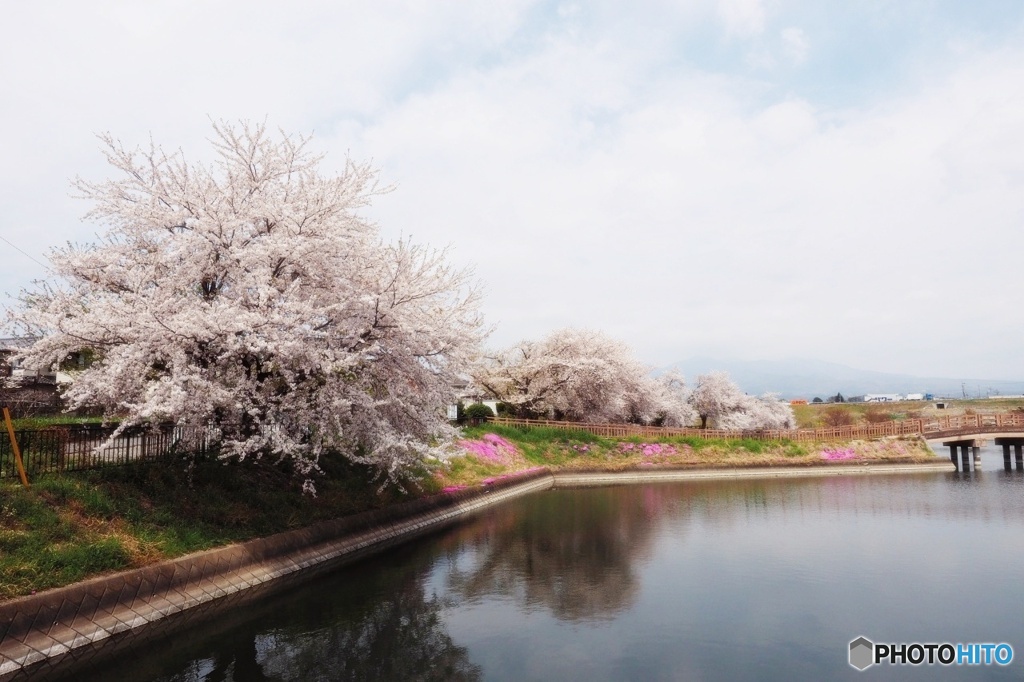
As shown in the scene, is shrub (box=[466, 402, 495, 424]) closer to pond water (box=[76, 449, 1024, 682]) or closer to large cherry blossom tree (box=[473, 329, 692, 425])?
large cherry blossom tree (box=[473, 329, 692, 425])

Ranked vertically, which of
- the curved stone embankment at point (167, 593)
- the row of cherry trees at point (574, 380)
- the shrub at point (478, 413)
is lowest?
the curved stone embankment at point (167, 593)

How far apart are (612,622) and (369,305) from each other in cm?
1056

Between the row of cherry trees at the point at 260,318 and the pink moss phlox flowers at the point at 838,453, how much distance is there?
37488 mm

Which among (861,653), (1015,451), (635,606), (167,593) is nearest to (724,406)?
(1015,451)

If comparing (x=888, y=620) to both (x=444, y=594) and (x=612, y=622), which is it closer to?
(x=612, y=622)

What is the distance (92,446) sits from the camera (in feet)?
54.2

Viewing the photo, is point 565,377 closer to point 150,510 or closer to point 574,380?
point 574,380

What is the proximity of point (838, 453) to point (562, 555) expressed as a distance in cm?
3639

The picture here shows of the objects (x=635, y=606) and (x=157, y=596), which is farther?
(x=635, y=606)

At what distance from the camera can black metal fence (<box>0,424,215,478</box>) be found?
48.4 ft

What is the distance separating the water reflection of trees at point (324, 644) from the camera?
1134 centimetres

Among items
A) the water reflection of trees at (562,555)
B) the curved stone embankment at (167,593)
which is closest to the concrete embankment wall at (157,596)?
the curved stone embankment at (167,593)

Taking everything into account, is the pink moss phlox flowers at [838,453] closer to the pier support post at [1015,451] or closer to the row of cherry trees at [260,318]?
the pier support post at [1015,451]

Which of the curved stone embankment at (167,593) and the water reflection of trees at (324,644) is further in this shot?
the water reflection of trees at (324,644)
